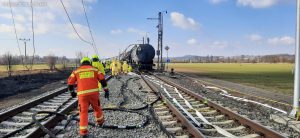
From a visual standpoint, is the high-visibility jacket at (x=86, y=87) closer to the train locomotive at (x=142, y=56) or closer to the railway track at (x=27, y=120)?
the railway track at (x=27, y=120)

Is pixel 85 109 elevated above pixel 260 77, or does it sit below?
above

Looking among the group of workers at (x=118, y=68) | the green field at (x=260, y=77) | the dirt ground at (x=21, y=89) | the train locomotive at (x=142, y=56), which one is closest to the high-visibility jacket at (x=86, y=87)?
the dirt ground at (x=21, y=89)

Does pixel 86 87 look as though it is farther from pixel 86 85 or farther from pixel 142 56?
pixel 142 56

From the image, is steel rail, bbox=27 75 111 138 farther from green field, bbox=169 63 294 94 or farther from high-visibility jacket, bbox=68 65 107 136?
green field, bbox=169 63 294 94

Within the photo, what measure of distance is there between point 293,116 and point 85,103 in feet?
18.1

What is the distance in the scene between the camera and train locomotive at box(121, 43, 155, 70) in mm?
37812

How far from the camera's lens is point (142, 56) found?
3772 centimetres

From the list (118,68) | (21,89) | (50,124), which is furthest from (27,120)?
(118,68)

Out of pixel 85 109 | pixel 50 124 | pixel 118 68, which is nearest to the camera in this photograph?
pixel 85 109

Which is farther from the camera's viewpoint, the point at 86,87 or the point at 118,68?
the point at 118,68

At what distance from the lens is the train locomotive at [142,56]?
37.8 metres

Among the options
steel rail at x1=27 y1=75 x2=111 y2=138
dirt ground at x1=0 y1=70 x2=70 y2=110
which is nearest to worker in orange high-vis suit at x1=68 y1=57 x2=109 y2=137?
steel rail at x1=27 y1=75 x2=111 y2=138

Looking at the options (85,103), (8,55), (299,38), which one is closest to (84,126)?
(85,103)

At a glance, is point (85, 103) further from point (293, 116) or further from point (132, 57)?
point (132, 57)
